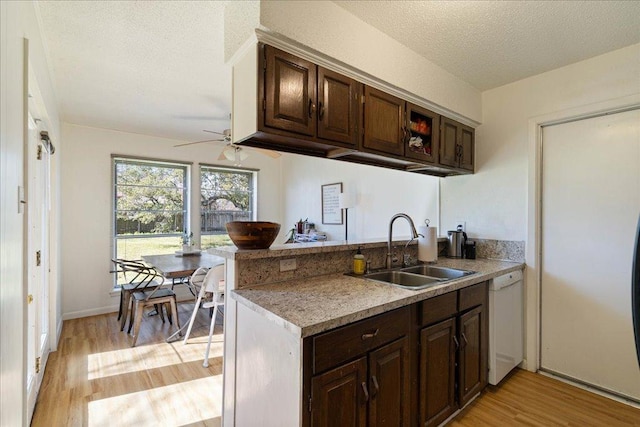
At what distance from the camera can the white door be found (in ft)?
6.89

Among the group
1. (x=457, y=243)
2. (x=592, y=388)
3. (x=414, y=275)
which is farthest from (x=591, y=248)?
(x=414, y=275)

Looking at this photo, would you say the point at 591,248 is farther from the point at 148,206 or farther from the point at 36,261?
the point at 148,206

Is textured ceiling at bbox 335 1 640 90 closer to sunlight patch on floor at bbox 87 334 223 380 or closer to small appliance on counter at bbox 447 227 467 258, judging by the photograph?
small appliance on counter at bbox 447 227 467 258

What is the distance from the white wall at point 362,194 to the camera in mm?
3395

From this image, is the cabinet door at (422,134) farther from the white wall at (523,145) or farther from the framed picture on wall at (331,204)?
the framed picture on wall at (331,204)

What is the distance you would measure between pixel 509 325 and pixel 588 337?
1.87 ft

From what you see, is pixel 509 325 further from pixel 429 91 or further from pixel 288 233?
pixel 288 233

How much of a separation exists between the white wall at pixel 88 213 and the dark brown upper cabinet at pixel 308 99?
12.3 feet

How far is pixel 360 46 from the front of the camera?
73.9 inches

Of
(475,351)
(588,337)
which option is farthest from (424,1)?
(588,337)

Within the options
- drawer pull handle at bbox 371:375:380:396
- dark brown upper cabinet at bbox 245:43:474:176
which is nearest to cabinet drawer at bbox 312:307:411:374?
drawer pull handle at bbox 371:375:380:396

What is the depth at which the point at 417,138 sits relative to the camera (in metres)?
2.36

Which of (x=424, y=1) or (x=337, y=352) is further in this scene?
(x=424, y=1)

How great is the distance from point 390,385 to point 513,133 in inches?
93.6
